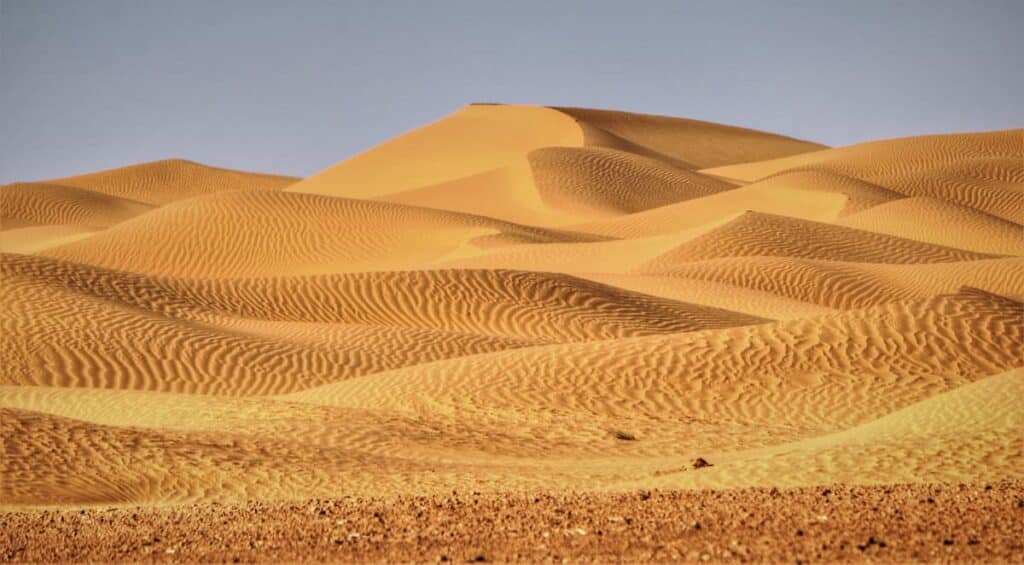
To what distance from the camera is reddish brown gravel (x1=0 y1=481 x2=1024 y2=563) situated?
532 centimetres

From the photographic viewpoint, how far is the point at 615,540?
18.3 feet

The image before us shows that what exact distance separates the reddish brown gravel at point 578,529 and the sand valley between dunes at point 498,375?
4cm

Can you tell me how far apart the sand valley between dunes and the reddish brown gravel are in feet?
0.14

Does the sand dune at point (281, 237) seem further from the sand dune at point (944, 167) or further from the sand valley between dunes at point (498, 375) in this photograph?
the sand dune at point (944, 167)

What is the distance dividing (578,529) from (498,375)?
9.09 meters

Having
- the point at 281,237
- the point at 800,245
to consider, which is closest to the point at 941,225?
the point at 800,245

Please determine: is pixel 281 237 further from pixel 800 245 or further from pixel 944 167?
pixel 944 167

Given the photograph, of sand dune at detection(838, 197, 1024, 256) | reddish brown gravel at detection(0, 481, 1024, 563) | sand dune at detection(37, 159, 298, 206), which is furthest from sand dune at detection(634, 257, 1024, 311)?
sand dune at detection(37, 159, 298, 206)

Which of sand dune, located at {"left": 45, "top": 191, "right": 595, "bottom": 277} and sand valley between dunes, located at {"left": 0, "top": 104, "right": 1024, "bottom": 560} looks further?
sand dune, located at {"left": 45, "top": 191, "right": 595, "bottom": 277}

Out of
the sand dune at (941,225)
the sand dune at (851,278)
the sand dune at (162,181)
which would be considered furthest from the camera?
the sand dune at (162,181)

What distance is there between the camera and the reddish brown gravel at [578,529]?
5324 millimetres

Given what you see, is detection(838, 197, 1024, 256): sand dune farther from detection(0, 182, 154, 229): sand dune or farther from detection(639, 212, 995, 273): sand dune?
detection(0, 182, 154, 229): sand dune

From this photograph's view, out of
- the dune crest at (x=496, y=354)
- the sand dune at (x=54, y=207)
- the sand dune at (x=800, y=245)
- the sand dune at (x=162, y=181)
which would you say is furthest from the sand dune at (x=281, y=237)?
the sand dune at (x=162, y=181)

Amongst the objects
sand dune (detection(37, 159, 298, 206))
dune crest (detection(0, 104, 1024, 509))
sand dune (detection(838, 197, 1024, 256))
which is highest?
sand dune (detection(37, 159, 298, 206))
